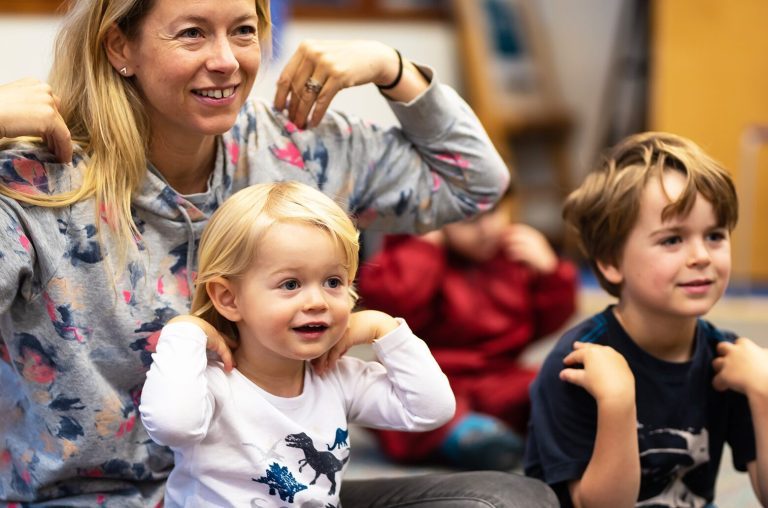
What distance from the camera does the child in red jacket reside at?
96.0 inches

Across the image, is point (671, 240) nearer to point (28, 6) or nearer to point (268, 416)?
point (268, 416)

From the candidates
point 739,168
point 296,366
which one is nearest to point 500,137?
point 739,168

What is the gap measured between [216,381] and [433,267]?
133cm

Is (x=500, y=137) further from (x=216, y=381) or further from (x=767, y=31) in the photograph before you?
(x=216, y=381)

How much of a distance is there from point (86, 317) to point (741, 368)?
2.74 feet

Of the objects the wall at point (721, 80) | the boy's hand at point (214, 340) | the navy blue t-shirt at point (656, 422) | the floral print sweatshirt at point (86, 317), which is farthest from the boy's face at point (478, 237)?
the wall at point (721, 80)

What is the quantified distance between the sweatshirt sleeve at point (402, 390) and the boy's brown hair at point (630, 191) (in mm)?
366

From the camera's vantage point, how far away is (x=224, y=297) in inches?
47.4

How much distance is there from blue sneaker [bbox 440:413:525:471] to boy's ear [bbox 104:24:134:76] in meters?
1.27

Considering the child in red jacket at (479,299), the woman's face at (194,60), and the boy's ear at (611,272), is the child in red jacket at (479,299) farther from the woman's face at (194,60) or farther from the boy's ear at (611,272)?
the woman's face at (194,60)

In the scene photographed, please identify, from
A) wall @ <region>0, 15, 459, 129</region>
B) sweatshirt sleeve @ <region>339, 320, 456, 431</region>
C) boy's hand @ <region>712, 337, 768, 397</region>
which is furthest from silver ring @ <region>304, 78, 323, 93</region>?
wall @ <region>0, 15, 459, 129</region>

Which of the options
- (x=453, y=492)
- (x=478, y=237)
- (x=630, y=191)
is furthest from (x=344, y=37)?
(x=453, y=492)

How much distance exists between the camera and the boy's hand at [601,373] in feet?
4.34

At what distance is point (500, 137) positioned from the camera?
4.73 metres
